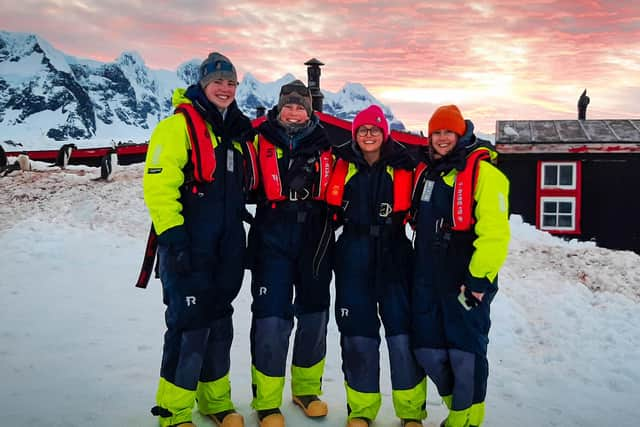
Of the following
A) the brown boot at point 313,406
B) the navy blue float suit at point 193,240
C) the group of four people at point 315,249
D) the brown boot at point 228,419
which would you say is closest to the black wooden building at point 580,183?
the group of four people at point 315,249

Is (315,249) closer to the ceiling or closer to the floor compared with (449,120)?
closer to the floor

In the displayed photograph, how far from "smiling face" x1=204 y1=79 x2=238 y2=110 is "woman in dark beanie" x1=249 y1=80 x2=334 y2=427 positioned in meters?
0.36

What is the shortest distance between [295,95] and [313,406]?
8.07 ft

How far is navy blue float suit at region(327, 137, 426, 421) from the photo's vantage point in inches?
144

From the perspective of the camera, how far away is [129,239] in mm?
10078

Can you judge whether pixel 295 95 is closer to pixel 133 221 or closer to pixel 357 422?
pixel 357 422

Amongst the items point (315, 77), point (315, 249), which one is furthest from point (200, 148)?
point (315, 77)

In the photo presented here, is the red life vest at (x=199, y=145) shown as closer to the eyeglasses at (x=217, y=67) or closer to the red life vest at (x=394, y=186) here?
the eyeglasses at (x=217, y=67)

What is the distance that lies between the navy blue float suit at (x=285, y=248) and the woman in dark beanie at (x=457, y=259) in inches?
30.6

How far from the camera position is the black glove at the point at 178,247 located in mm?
3287

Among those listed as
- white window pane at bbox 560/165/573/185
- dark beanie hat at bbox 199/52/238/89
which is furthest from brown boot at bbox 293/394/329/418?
white window pane at bbox 560/165/573/185

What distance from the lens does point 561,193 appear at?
12812 mm

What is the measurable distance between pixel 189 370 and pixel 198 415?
609mm

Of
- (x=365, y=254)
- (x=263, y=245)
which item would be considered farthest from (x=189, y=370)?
(x=365, y=254)
